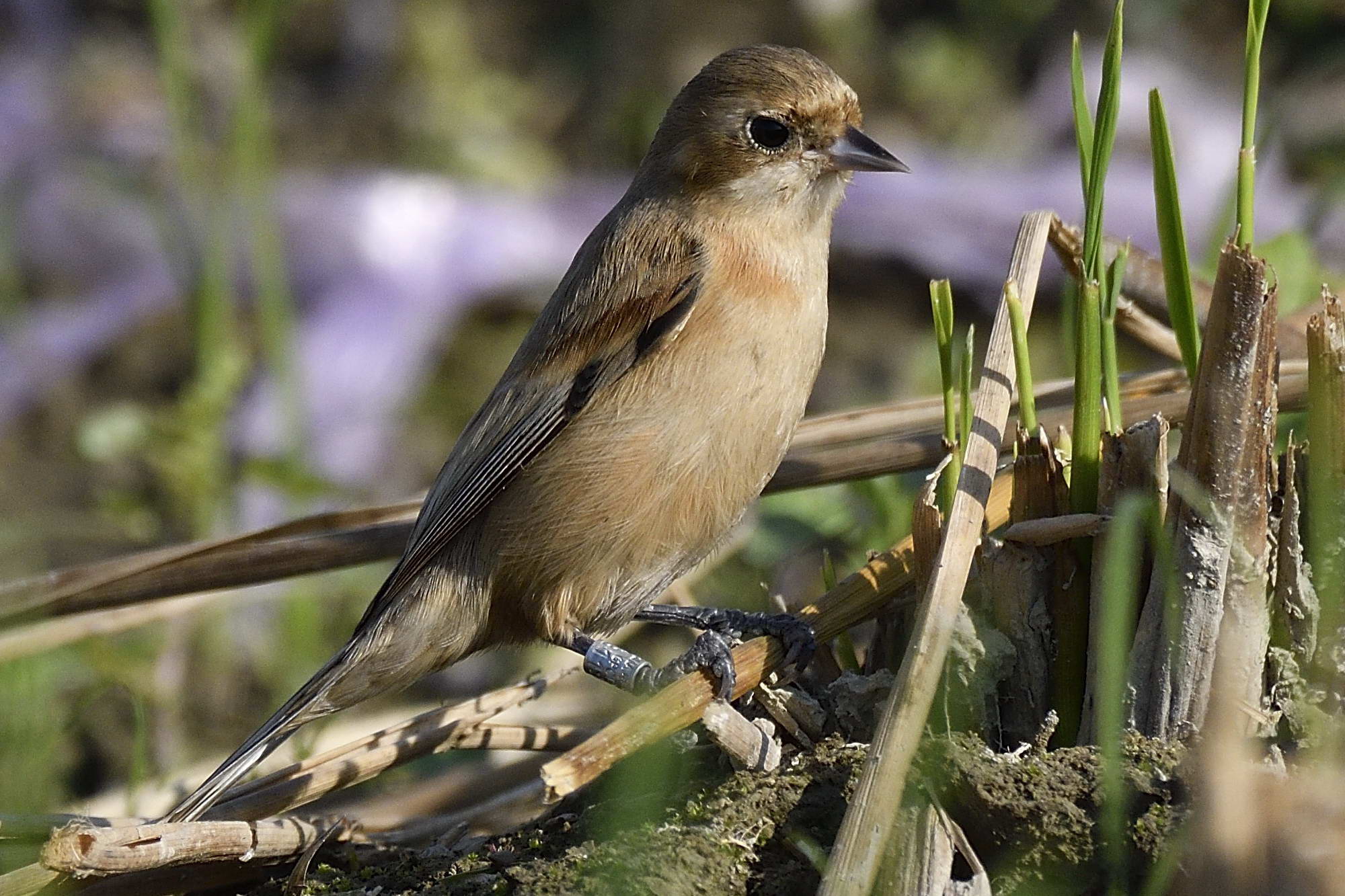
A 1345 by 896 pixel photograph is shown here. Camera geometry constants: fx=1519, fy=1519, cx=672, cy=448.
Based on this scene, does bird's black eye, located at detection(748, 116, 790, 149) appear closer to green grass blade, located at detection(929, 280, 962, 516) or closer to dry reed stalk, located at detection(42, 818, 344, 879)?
green grass blade, located at detection(929, 280, 962, 516)

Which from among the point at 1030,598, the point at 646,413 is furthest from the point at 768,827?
the point at 646,413

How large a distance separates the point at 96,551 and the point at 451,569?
291cm

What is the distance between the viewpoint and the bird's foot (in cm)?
282

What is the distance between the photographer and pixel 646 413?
3396 mm

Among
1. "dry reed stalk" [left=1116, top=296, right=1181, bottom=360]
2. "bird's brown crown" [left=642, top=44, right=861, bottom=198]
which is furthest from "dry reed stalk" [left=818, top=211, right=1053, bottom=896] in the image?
"bird's brown crown" [left=642, top=44, right=861, bottom=198]

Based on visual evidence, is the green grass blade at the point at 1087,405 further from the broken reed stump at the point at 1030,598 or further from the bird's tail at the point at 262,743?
the bird's tail at the point at 262,743

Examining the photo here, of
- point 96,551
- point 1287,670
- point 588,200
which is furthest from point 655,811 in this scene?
point 588,200

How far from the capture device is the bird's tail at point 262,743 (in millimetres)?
2967

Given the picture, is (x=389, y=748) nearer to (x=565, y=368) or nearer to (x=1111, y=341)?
(x=565, y=368)

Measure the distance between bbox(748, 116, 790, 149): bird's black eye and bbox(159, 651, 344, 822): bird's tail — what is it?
1576 millimetres

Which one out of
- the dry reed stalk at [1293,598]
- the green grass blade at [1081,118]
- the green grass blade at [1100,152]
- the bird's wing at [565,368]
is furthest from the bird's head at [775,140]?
the dry reed stalk at [1293,598]

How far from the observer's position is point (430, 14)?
28.6 feet

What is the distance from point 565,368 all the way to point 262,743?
1088mm

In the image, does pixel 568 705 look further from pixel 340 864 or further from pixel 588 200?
pixel 588 200
